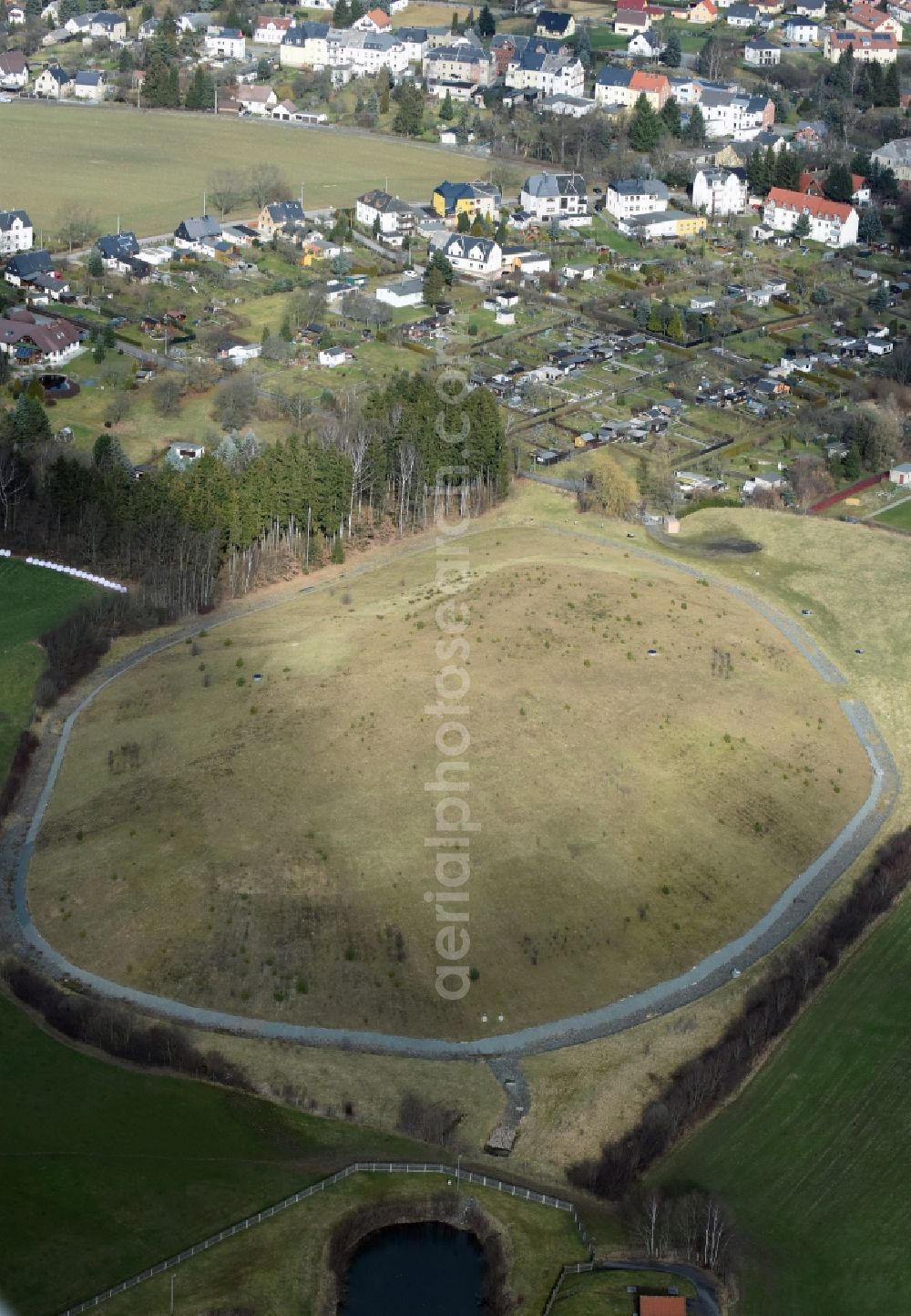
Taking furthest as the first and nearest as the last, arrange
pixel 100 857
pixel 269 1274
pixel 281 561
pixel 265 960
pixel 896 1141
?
pixel 281 561 → pixel 100 857 → pixel 265 960 → pixel 896 1141 → pixel 269 1274

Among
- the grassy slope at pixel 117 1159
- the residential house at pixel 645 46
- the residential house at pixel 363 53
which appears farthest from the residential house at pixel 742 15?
the grassy slope at pixel 117 1159

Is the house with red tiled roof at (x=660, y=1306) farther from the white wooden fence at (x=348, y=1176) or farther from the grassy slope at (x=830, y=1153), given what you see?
the white wooden fence at (x=348, y=1176)

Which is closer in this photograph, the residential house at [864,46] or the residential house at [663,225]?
the residential house at [663,225]

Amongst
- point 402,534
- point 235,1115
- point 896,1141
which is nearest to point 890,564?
point 402,534

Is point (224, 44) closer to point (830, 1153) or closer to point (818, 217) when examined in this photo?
point (818, 217)

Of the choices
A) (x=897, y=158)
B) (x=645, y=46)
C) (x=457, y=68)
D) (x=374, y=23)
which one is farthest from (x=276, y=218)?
(x=645, y=46)

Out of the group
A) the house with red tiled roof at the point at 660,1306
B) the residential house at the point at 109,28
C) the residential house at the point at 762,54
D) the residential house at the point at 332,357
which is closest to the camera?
the house with red tiled roof at the point at 660,1306

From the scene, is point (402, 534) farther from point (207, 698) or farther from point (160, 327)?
point (160, 327)
